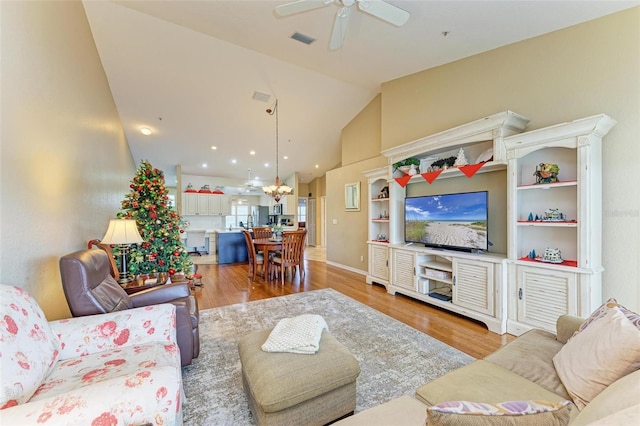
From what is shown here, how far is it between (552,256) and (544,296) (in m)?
0.40

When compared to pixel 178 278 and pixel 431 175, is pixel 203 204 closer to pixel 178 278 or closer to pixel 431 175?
pixel 178 278

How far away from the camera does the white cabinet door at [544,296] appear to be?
93.5 inches

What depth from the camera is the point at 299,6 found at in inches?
88.4

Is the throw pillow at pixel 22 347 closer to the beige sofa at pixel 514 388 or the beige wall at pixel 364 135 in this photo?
the beige sofa at pixel 514 388

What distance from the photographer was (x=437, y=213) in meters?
3.59

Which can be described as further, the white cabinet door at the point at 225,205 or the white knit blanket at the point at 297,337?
the white cabinet door at the point at 225,205

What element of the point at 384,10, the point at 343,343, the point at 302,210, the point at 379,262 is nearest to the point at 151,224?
the point at 343,343

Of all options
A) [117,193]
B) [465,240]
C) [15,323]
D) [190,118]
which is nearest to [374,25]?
[465,240]

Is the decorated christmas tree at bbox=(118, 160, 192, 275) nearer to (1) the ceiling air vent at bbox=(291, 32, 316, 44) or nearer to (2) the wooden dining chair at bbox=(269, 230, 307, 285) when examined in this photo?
(2) the wooden dining chair at bbox=(269, 230, 307, 285)

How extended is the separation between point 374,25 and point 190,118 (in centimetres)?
438

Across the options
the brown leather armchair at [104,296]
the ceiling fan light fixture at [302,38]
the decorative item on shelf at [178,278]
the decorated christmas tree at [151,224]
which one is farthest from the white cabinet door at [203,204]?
the brown leather armchair at [104,296]

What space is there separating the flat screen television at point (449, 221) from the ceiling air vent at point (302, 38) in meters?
2.61

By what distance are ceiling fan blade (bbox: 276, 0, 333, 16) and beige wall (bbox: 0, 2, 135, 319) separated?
5.90ft

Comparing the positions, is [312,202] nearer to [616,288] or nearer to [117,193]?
[117,193]
